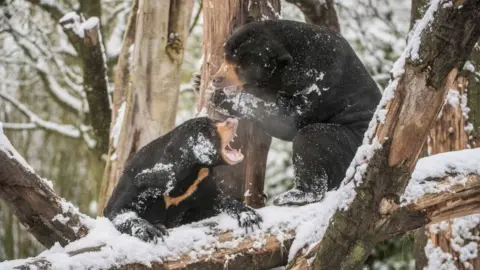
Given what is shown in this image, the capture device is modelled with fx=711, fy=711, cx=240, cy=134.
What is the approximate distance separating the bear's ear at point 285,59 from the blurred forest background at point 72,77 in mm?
3848

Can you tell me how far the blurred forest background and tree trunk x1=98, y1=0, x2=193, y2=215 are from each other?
7.96ft

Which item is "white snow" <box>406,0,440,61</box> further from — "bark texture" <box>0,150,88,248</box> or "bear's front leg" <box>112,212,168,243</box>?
"bark texture" <box>0,150,88,248</box>

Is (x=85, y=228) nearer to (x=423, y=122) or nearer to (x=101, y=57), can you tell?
(x=423, y=122)

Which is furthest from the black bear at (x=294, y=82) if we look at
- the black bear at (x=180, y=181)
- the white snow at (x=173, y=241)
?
the white snow at (x=173, y=241)

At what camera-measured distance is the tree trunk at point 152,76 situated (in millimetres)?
6684

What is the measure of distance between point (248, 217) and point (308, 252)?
0.57m

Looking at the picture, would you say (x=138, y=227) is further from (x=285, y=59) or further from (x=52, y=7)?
(x=52, y=7)

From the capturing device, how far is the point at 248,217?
406cm

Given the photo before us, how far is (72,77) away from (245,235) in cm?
782

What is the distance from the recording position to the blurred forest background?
10008 millimetres

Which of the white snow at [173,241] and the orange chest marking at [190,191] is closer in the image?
the white snow at [173,241]

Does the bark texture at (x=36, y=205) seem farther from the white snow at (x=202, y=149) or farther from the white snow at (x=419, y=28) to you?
the white snow at (x=419, y=28)

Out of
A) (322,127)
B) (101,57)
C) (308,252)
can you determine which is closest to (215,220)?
(308,252)

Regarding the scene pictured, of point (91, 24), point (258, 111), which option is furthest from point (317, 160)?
point (91, 24)
